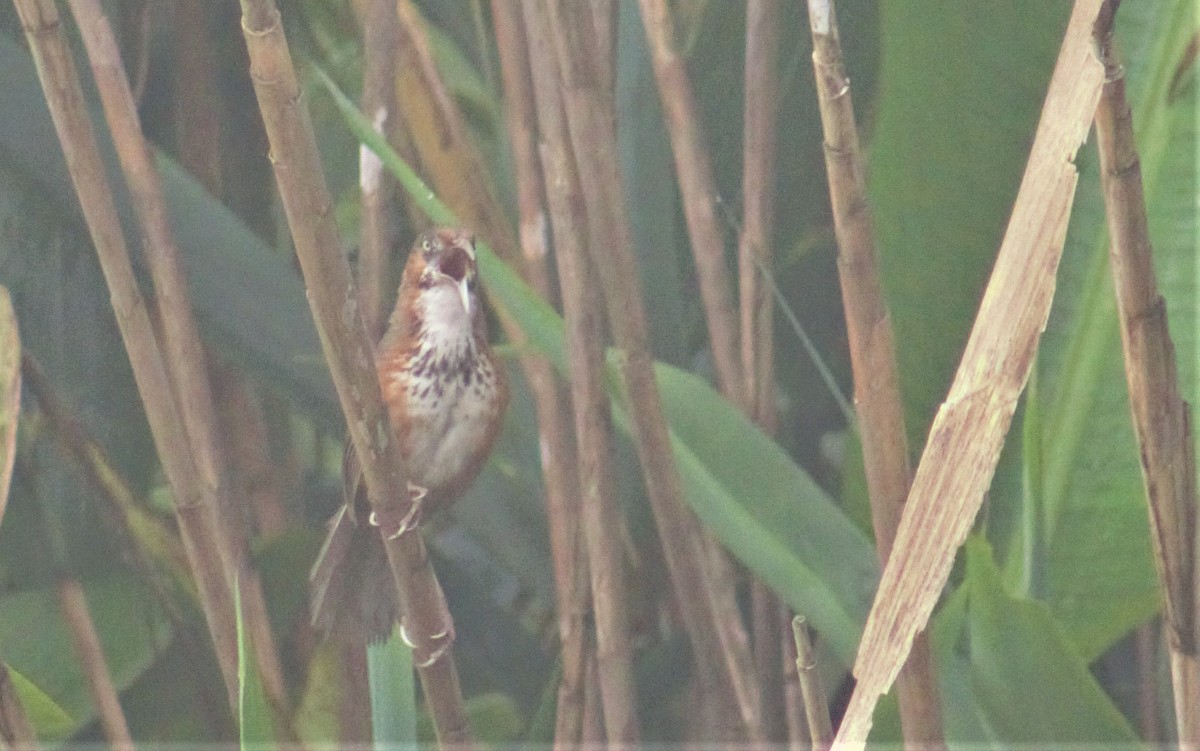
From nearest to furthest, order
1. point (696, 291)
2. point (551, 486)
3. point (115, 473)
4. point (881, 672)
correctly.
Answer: point (881, 672) < point (551, 486) < point (115, 473) < point (696, 291)

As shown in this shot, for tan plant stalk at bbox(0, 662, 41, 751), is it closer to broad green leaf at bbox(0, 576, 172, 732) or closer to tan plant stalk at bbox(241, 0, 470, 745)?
tan plant stalk at bbox(241, 0, 470, 745)

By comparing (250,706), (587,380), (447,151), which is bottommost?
(250,706)

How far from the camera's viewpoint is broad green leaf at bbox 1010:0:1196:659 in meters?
1.00

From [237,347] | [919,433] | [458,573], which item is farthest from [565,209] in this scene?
[458,573]

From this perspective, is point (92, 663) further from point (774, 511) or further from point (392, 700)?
point (774, 511)

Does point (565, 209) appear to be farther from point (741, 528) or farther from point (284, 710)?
point (284, 710)

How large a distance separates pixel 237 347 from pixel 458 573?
34 cm

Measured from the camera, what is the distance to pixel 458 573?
131 cm

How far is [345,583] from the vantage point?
1120mm

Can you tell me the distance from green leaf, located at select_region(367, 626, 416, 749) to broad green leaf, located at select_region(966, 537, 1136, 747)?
347 millimetres

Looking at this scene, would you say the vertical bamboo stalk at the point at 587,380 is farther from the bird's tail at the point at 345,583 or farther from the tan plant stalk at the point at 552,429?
the bird's tail at the point at 345,583

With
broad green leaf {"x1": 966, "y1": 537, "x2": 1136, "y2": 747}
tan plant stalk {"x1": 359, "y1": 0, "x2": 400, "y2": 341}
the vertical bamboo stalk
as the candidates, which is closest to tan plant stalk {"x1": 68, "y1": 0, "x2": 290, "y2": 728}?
tan plant stalk {"x1": 359, "y1": 0, "x2": 400, "y2": 341}

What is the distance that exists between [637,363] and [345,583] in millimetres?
381

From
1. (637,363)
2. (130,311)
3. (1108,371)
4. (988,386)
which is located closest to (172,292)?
(130,311)
